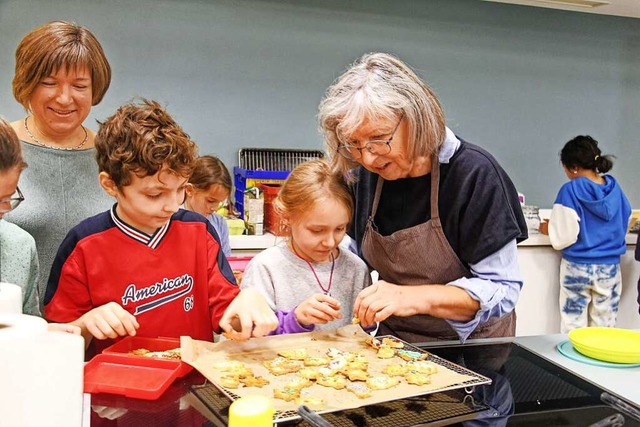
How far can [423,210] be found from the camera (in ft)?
4.84

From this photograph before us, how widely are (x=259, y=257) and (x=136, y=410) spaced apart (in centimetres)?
68

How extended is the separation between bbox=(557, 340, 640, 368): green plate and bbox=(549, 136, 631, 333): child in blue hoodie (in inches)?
88.4

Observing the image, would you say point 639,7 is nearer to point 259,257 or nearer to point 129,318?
point 259,257

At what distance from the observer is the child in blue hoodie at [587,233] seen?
3.49 meters

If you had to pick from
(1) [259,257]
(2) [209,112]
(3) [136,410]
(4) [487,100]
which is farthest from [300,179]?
(4) [487,100]

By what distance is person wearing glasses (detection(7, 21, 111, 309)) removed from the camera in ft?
4.83

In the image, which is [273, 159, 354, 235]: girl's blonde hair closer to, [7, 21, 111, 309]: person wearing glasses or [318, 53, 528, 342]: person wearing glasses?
[318, 53, 528, 342]: person wearing glasses

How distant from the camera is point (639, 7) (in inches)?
146

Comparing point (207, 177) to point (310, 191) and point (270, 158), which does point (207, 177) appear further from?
point (310, 191)

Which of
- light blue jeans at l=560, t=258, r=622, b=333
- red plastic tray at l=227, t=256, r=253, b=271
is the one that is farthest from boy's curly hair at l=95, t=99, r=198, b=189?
light blue jeans at l=560, t=258, r=622, b=333

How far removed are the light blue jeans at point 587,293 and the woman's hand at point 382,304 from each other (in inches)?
100

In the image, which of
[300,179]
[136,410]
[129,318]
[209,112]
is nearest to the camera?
[136,410]

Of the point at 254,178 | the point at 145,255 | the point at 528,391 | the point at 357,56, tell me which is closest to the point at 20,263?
the point at 145,255

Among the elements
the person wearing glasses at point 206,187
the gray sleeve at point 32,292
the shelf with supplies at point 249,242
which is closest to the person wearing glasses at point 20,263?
the gray sleeve at point 32,292
